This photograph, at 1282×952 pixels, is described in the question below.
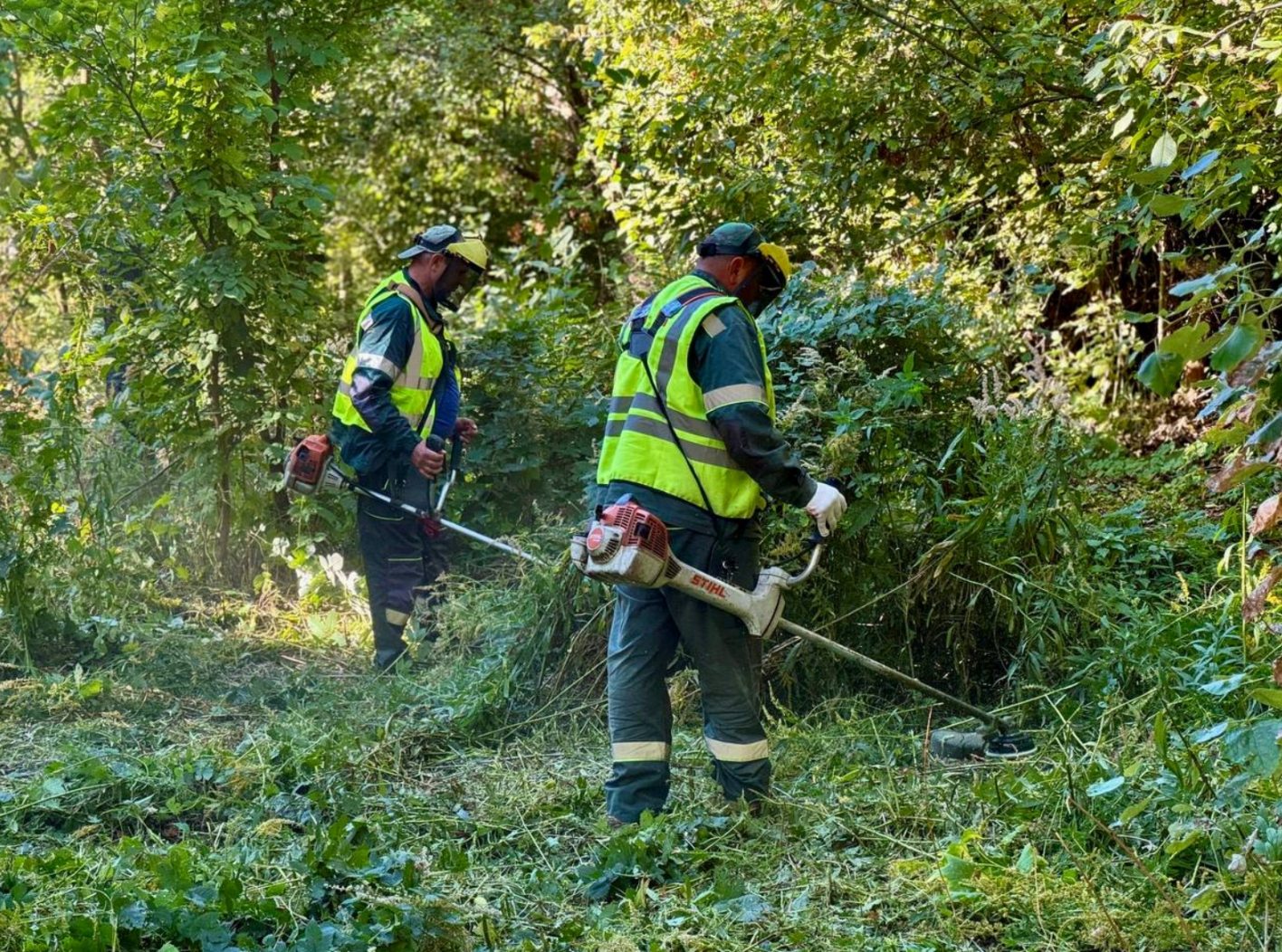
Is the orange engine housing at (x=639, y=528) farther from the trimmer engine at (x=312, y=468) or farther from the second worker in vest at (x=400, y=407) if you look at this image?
the trimmer engine at (x=312, y=468)

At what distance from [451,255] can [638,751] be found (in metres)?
2.91

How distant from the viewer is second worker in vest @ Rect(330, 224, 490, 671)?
601cm

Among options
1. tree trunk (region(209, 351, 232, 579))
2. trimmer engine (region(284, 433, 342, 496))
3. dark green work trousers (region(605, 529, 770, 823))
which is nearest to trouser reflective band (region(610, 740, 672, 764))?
dark green work trousers (region(605, 529, 770, 823))

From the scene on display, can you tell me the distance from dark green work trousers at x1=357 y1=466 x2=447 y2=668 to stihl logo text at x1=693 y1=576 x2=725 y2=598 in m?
2.58

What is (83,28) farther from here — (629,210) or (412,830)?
(412,830)

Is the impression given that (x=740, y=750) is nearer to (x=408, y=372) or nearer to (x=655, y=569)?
(x=655, y=569)

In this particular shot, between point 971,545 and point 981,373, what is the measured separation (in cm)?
98

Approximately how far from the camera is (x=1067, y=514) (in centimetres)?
519

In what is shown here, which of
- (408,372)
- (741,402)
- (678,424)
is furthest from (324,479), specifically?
(741,402)

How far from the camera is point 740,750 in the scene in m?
4.14

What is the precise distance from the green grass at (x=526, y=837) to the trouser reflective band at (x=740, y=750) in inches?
6.5

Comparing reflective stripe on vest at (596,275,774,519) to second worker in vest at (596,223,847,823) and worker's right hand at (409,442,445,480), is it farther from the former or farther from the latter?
worker's right hand at (409,442,445,480)

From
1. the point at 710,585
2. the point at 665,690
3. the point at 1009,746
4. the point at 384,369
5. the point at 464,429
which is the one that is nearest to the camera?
the point at 710,585

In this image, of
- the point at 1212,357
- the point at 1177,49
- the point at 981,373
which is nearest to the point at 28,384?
the point at 981,373
